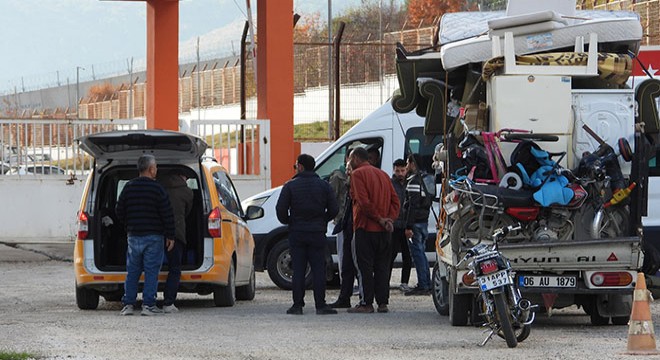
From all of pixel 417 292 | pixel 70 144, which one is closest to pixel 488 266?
pixel 417 292

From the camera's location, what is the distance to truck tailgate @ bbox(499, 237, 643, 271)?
545 inches

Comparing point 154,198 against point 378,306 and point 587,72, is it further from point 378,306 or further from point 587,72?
point 587,72

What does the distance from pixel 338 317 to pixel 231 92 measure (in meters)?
33.0

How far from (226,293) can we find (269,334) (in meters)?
3.25

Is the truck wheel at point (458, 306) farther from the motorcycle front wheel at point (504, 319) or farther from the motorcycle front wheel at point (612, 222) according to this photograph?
the motorcycle front wheel at point (504, 319)

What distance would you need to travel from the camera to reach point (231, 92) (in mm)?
48375

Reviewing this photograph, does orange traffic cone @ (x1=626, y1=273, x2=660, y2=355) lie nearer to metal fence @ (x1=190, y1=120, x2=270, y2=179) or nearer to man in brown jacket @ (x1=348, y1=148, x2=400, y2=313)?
man in brown jacket @ (x1=348, y1=148, x2=400, y2=313)

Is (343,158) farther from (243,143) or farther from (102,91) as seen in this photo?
(102,91)

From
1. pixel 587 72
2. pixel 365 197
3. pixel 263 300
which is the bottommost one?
pixel 263 300

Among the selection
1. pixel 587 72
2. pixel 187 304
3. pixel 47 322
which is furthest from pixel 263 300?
pixel 587 72

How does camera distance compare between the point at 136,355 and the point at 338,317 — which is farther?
the point at 338,317

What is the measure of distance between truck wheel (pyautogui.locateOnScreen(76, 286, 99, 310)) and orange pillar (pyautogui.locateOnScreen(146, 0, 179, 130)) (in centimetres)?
1273

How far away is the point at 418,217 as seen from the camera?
60.5 ft

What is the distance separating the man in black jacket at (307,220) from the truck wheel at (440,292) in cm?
113
